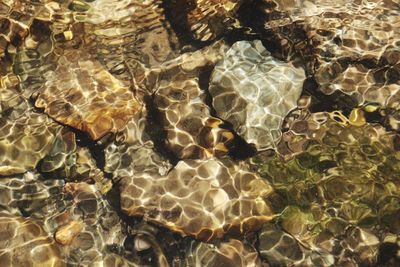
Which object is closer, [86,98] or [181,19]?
[86,98]

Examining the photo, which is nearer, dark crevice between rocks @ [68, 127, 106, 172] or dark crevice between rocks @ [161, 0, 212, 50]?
dark crevice between rocks @ [68, 127, 106, 172]

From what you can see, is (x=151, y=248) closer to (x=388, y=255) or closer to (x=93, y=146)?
(x=93, y=146)

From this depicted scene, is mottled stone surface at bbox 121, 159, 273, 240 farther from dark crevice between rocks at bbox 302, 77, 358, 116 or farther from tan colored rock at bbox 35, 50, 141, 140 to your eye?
dark crevice between rocks at bbox 302, 77, 358, 116

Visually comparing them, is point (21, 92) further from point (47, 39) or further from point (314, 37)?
point (314, 37)

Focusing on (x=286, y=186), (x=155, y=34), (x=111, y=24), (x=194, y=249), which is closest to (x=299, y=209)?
(x=286, y=186)

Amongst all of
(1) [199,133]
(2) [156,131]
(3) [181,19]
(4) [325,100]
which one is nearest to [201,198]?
(1) [199,133]

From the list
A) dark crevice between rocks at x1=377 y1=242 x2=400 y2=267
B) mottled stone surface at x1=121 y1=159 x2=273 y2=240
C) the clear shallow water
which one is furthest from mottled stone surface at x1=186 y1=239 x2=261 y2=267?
dark crevice between rocks at x1=377 y1=242 x2=400 y2=267

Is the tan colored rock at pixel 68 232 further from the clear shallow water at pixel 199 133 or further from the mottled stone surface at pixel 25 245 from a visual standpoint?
the mottled stone surface at pixel 25 245

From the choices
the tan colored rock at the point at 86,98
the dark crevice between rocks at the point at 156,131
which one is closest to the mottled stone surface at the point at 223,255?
the dark crevice between rocks at the point at 156,131
